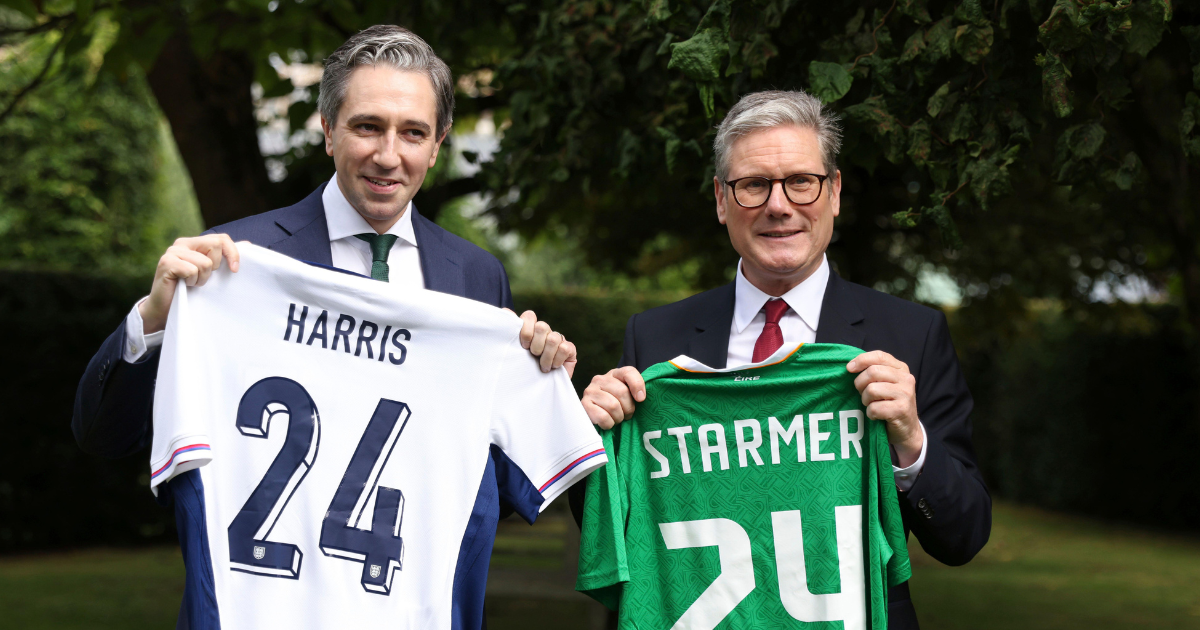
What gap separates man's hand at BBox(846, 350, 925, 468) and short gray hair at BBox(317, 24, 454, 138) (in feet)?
4.03

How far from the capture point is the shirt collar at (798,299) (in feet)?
8.67

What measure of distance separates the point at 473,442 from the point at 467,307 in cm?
34

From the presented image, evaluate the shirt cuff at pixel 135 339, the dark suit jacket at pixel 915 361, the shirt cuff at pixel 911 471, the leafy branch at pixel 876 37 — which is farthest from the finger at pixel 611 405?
the leafy branch at pixel 876 37

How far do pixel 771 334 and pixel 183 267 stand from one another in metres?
1.50

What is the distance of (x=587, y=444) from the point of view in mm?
2445

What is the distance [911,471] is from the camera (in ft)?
7.86

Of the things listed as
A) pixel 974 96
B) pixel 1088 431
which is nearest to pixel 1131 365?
pixel 1088 431

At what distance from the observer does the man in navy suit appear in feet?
7.41

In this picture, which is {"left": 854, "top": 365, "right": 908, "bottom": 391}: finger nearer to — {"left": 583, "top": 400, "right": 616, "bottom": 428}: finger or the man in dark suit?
the man in dark suit

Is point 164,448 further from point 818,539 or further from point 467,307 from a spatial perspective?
point 818,539

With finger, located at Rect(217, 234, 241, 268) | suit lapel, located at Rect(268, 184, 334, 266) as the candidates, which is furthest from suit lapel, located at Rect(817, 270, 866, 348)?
finger, located at Rect(217, 234, 241, 268)

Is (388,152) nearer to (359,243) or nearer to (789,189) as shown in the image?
(359,243)

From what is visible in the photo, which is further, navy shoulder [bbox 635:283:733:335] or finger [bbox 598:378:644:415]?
navy shoulder [bbox 635:283:733:335]

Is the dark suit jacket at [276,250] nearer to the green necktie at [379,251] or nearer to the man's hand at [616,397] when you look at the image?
the green necktie at [379,251]
